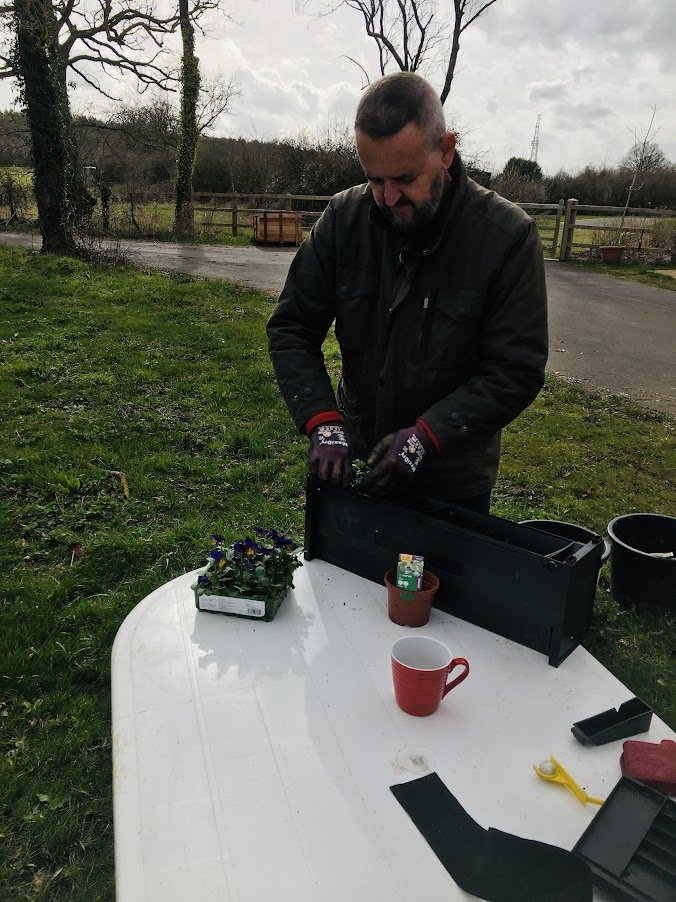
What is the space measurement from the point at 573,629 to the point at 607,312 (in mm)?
9058

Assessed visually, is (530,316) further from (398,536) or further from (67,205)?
(67,205)

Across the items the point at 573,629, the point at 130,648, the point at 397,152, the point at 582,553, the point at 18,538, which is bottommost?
the point at 18,538

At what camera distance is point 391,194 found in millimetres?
1744

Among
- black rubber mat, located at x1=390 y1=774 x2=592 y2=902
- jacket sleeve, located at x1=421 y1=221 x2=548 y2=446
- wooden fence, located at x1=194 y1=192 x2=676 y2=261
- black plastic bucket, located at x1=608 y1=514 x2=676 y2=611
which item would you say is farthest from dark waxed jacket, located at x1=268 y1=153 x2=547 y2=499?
wooden fence, located at x1=194 y1=192 x2=676 y2=261

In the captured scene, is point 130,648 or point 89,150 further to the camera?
point 89,150

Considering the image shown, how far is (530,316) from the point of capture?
176 cm

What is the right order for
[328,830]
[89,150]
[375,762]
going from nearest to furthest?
[328,830] < [375,762] < [89,150]

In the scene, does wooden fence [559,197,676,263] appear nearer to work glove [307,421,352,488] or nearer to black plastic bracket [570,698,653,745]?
work glove [307,421,352,488]

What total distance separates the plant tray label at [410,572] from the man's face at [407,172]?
2.84 feet

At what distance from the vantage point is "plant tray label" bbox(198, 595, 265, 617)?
164 cm

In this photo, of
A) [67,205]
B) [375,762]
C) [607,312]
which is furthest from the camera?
[67,205]

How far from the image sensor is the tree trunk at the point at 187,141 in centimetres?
1630

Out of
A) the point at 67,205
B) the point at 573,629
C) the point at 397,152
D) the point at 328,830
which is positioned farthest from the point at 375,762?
the point at 67,205

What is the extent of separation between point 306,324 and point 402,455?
1.93 ft
